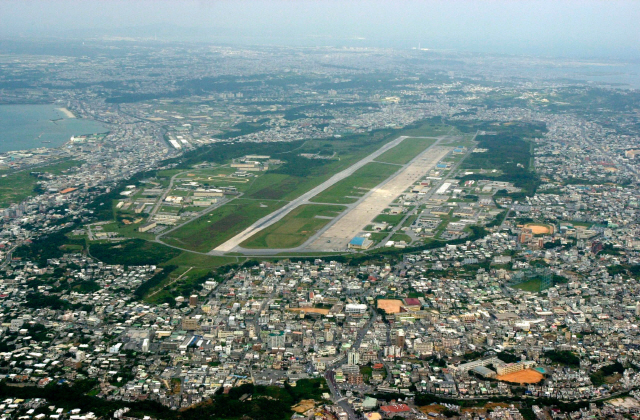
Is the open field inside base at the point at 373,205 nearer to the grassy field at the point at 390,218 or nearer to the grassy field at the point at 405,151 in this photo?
the grassy field at the point at 390,218

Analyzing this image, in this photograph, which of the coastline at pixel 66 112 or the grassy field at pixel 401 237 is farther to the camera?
the coastline at pixel 66 112

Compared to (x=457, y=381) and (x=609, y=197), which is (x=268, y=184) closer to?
(x=609, y=197)

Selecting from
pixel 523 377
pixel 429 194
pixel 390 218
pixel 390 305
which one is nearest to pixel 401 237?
pixel 390 218

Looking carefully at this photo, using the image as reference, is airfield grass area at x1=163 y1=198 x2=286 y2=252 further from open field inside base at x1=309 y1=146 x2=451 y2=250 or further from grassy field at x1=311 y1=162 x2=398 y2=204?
open field inside base at x1=309 y1=146 x2=451 y2=250

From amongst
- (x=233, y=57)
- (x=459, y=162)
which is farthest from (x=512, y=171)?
(x=233, y=57)

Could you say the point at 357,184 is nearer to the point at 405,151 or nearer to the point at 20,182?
the point at 405,151

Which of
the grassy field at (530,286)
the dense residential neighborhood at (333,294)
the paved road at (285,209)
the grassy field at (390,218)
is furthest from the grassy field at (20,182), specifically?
the grassy field at (530,286)

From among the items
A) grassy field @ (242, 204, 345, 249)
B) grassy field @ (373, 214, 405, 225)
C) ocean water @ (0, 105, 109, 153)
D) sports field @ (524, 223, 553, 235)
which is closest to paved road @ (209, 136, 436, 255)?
grassy field @ (242, 204, 345, 249)
